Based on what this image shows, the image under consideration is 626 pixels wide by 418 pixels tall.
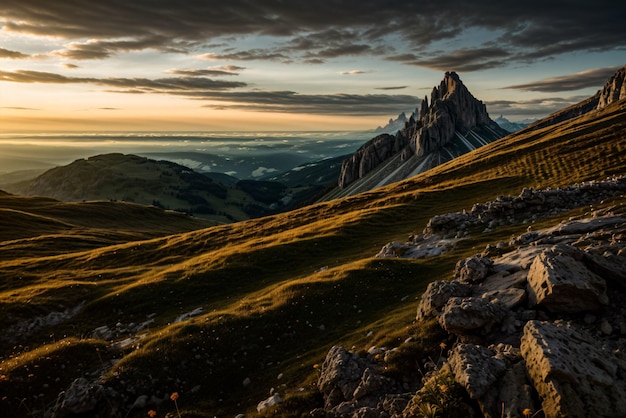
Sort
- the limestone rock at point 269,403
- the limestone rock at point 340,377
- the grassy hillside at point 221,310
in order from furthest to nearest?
the grassy hillside at point 221,310
the limestone rock at point 269,403
the limestone rock at point 340,377

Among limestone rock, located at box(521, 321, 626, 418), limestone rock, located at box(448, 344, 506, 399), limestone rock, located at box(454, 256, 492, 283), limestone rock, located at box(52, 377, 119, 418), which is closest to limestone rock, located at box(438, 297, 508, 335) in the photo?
limestone rock, located at box(448, 344, 506, 399)

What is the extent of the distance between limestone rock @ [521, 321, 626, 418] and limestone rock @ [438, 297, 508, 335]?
14.7ft

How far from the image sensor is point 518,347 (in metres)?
15.2

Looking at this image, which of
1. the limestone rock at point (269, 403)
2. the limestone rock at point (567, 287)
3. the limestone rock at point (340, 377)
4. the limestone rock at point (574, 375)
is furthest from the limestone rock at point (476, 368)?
the limestone rock at point (269, 403)

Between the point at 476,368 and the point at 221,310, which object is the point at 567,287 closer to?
the point at 476,368

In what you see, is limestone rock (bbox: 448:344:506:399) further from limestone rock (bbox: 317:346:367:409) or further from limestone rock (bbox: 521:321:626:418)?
limestone rock (bbox: 317:346:367:409)

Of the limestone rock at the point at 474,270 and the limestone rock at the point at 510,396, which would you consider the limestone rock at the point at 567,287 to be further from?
the limestone rock at the point at 510,396

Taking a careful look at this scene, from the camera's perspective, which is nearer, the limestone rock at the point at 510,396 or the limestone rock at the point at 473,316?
the limestone rock at the point at 510,396

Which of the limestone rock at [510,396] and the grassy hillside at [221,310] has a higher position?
the limestone rock at [510,396]

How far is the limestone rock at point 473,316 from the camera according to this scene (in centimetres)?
1730

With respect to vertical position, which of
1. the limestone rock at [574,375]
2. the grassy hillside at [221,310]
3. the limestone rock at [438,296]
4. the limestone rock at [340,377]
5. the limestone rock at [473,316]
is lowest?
the grassy hillside at [221,310]

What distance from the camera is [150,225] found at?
175750 mm

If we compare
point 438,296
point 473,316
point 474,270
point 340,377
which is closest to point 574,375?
point 473,316

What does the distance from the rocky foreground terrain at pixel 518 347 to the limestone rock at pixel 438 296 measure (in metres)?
0.06
